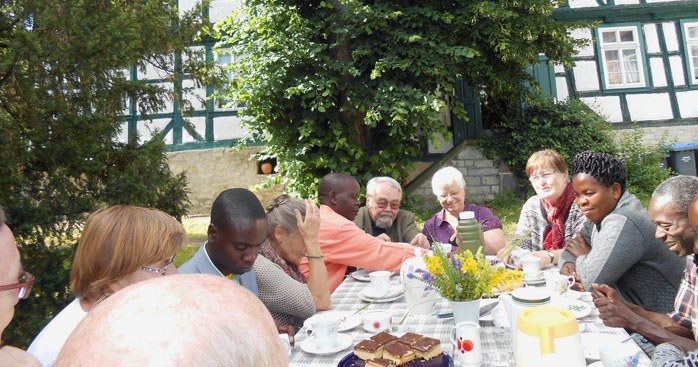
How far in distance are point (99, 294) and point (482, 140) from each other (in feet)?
32.2

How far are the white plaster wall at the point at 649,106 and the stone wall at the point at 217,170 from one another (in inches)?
319

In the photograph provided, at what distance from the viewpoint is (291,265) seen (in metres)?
2.91

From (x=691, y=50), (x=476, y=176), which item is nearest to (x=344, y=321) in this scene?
(x=476, y=176)

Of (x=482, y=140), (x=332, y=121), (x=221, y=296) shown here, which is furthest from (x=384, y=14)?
Answer: (x=221, y=296)

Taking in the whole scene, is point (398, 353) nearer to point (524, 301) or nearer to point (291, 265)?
point (524, 301)

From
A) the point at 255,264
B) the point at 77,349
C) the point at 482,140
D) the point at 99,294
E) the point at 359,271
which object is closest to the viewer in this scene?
the point at 77,349

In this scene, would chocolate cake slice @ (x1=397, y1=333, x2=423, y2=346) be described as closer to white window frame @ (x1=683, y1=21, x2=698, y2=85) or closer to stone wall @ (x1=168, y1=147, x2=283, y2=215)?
stone wall @ (x1=168, y1=147, x2=283, y2=215)

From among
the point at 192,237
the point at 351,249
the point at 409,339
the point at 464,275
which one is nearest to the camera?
the point at 409,339

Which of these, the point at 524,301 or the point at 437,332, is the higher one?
the point at 524,301

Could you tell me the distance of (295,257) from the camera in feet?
9.46

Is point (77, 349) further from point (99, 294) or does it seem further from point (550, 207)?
point (550, 207)

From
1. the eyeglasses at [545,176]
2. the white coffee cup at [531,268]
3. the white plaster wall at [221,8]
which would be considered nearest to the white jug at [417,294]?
the white coffee cup at [531,268]

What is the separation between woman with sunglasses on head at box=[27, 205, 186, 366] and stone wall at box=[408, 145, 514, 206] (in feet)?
29.3

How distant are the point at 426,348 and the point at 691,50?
13.0 m
